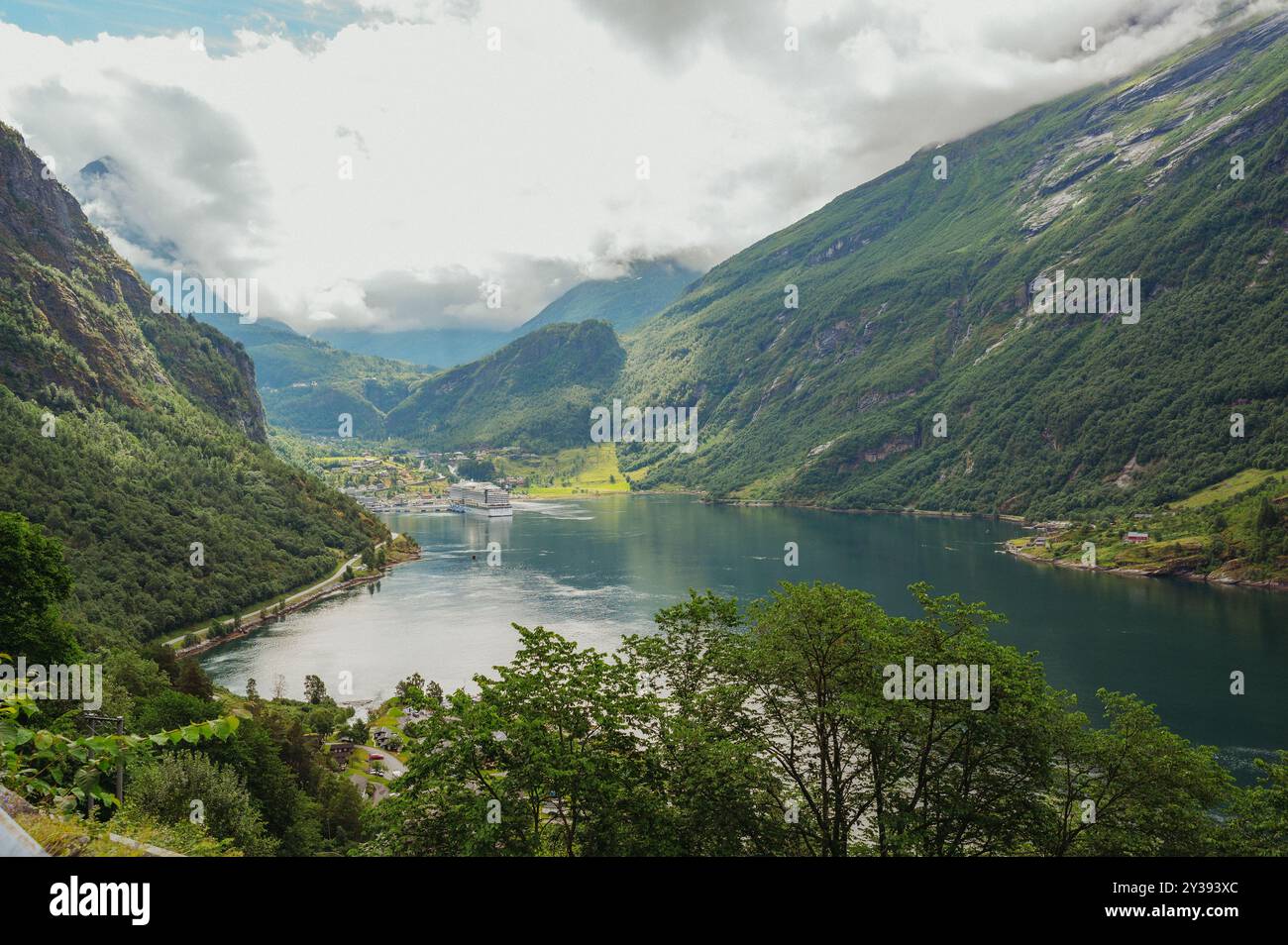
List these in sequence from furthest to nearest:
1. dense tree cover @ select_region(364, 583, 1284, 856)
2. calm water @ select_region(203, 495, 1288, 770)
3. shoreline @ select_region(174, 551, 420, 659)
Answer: shoreline @ select_region(174, 551, 420, 659) → calm water @ select_region(203, 495, 1288, 770) → dense tree cover @ select_region(364, 583, 1284, 856)

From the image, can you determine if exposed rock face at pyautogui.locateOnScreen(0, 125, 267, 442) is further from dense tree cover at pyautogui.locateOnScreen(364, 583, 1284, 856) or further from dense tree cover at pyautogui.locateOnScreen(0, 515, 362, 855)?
dense tree cover at pyautogui.locateOnScreen(364, 583, 1284, 856)

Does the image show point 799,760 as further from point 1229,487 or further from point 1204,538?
point 1229,487

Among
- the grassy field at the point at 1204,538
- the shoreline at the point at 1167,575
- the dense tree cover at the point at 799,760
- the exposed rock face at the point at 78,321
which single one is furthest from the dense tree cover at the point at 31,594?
the grassy field at the point at 1204,538

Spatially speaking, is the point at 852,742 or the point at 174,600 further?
the point at 174,600

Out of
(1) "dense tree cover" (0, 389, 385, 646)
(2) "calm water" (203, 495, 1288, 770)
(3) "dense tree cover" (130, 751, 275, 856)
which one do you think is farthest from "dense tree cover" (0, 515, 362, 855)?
(2) "calm water" (203, 495, 1288, 770)

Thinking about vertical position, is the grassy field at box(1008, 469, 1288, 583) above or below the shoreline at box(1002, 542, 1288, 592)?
above
